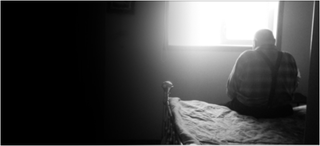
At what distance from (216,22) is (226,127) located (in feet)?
8.14

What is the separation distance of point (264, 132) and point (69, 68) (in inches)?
42.6

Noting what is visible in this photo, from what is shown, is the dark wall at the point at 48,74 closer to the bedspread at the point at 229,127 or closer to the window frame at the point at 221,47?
the bedspread at the point at 229,127

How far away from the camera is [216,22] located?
385 centimetres

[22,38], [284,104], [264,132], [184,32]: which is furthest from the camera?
[184,32]

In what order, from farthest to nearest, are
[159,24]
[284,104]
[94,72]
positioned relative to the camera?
[159,24] < [284,104] < [94,72]

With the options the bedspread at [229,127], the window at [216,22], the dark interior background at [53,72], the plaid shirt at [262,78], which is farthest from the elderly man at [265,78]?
the window at [216,22]

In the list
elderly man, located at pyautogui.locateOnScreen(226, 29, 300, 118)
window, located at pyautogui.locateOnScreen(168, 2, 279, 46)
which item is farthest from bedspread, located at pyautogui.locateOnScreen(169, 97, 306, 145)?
window, located at pyautogui.locateOnScreen(168, 2, 279, 46)

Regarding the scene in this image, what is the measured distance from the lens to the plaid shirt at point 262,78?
196 centimetres

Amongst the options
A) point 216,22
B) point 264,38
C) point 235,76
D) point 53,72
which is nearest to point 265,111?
point 235,76

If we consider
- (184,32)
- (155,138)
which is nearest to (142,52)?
(184,32)

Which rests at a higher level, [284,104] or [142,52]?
[142,52]

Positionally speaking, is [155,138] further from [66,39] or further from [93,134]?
[66,39]

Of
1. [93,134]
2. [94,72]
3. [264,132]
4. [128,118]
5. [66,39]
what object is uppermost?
[66,39]

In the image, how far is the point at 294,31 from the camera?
3301 millimetres
